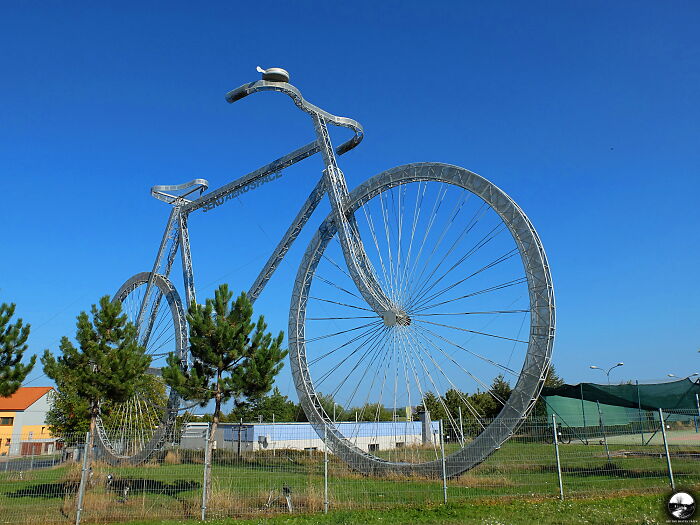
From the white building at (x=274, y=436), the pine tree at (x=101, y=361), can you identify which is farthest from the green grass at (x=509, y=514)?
the white building at (x=274, y=436)

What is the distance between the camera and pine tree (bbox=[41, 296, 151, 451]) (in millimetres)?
16312

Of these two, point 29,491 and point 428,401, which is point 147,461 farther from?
point 428,401

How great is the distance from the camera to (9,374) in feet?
48.9

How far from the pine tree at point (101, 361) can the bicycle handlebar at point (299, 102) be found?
929 cm

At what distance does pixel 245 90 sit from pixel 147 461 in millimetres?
19134

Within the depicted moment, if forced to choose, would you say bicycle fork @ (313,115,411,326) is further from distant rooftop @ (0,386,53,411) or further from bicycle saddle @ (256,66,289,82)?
distant rooftop @ (0,386,53,411)

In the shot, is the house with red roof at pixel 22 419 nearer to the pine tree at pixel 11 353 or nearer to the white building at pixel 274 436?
the white building at pixel 274 436

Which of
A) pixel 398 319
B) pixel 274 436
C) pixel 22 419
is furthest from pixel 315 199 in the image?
pixel 22 419

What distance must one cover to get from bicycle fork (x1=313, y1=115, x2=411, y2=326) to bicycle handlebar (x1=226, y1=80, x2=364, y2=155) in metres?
0.33

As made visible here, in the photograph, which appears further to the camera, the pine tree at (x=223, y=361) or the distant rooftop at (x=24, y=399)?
the distant rooftop at (x=24, y=399)

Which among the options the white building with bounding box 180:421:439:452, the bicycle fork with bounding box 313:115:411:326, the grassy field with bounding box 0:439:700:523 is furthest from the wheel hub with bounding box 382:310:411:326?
the white building with bounding box 180:421:439:452

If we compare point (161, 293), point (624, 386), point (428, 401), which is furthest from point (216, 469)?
point (428, 401)

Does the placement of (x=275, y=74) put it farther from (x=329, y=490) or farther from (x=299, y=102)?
(x=329, y=490)

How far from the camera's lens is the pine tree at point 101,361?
1631 centimetres
